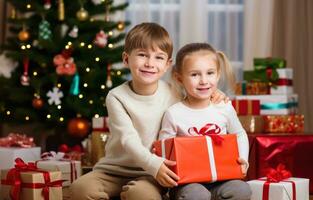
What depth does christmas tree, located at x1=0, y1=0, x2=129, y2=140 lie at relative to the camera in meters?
3.53

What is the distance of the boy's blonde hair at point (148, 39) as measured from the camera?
2.07 metres

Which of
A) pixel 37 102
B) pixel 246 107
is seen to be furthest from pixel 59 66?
pixel 246 107

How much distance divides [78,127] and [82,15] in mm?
669

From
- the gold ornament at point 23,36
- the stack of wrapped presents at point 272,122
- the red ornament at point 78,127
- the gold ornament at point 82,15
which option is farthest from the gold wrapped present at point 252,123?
the gold ornament at point 23,36

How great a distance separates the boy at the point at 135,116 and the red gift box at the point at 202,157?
11 cm

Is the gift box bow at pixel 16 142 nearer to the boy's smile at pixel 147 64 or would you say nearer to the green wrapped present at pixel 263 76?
the boy's smile at pixel 147 64

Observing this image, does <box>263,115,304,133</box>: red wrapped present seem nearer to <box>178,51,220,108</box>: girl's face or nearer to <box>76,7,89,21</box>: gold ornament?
<box>178,51,220,108</box>: girl's face

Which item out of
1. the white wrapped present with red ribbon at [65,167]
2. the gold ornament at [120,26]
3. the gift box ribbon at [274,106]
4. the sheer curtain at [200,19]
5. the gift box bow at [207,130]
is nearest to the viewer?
the gift box bow at [207,130]

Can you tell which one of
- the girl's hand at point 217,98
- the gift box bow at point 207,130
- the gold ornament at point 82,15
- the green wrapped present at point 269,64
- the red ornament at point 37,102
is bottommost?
the gift box bow at point 207,130

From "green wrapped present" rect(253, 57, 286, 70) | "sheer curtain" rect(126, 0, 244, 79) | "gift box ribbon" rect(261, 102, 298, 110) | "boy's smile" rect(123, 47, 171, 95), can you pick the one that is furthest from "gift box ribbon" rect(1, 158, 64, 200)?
"sheer curtain" rect(126, 0, 244, 79)

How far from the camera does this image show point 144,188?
1.96 metres

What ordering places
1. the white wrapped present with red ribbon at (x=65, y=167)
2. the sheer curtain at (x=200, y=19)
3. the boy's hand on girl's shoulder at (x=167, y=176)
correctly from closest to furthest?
the boy's hand on girl's shoulder at (x=167, y=176)
the white wrapped present with red ribbon at (x=65, y=167)
the sheer curtain at (x=200, y=19)

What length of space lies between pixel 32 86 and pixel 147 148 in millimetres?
1657

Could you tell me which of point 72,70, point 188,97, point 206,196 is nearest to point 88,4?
Answer: point 72,70
